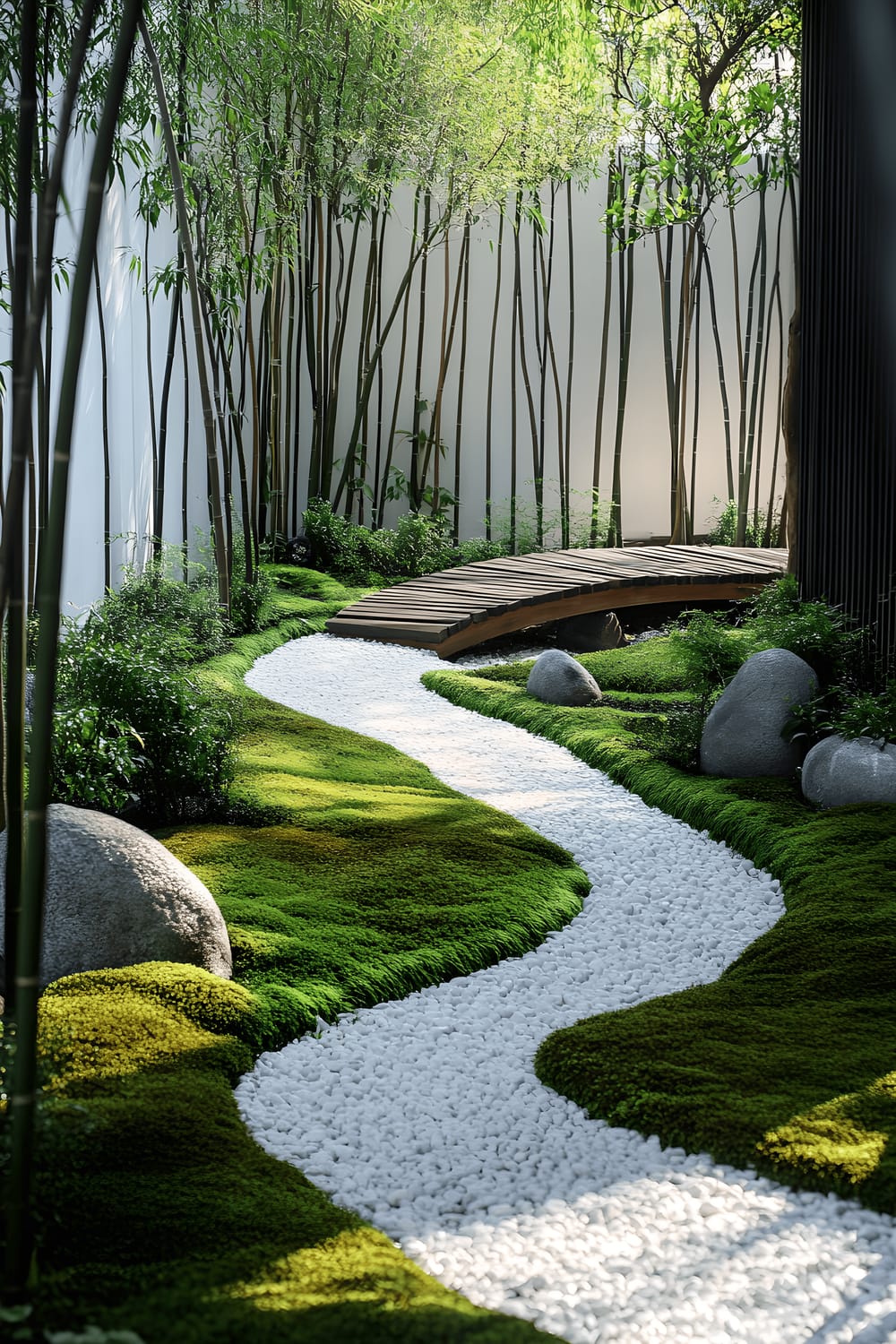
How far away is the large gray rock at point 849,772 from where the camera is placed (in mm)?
3430

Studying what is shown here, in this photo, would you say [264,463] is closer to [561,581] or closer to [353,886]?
[561,581]

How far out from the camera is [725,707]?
13.2ft

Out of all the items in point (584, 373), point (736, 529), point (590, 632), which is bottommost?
point (590, 632)

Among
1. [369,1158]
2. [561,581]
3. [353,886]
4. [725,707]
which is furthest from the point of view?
[561,581]

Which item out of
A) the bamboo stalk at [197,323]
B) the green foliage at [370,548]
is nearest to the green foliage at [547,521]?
the green foliage at [370,548]

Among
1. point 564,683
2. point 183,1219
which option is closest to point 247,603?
point 564,683

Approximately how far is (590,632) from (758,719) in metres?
2.83

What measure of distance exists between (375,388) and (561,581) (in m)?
3.28

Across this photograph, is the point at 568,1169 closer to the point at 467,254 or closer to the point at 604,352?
the point at 604,352

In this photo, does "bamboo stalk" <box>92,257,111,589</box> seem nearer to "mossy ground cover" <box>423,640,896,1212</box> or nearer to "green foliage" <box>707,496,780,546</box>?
"mossy ground cover" <box>423,640,896,1212</box>

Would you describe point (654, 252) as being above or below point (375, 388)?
above

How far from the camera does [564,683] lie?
16.6ft

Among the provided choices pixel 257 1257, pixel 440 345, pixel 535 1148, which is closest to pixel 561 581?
pixel 440 345

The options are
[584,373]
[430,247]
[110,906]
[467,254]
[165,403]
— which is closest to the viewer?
[110,906]
